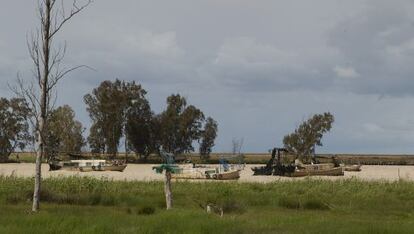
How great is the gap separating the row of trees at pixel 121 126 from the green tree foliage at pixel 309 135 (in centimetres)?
1479

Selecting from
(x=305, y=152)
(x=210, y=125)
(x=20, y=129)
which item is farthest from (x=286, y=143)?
(x=20, y=129)

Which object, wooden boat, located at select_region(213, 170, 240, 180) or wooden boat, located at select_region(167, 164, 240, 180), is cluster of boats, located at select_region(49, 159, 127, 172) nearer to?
wooden boat, located at select_region(167, 164, 240, 180)

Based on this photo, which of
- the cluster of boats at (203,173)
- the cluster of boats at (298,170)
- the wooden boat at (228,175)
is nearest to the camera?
the wooden boat at (228,175)

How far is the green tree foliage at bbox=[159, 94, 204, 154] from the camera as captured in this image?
115m

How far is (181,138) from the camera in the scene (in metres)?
117

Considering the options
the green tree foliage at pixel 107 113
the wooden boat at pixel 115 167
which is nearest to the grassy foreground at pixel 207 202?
the wooden boat at pixel 115 167

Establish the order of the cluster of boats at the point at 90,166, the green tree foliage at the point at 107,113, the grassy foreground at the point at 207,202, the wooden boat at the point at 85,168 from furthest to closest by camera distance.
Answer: the green tree foliage at the point at 107,113 → the cluster of boats at the point at 90,166 → the wooden boat at the point at 85,168 → the grassy foreground at the point at 207,202

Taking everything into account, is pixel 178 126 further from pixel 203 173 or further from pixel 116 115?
pixel 203 173

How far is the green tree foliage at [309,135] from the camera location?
114 meters

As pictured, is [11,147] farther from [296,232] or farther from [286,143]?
[296,232]

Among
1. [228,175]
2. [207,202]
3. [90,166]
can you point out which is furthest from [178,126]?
[207,202]

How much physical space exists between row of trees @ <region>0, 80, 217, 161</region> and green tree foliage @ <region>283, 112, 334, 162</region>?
14.8 m

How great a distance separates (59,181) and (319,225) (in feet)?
82.0

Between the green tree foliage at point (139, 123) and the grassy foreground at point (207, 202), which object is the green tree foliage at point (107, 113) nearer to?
the green tree foliage at point (139, 123)
